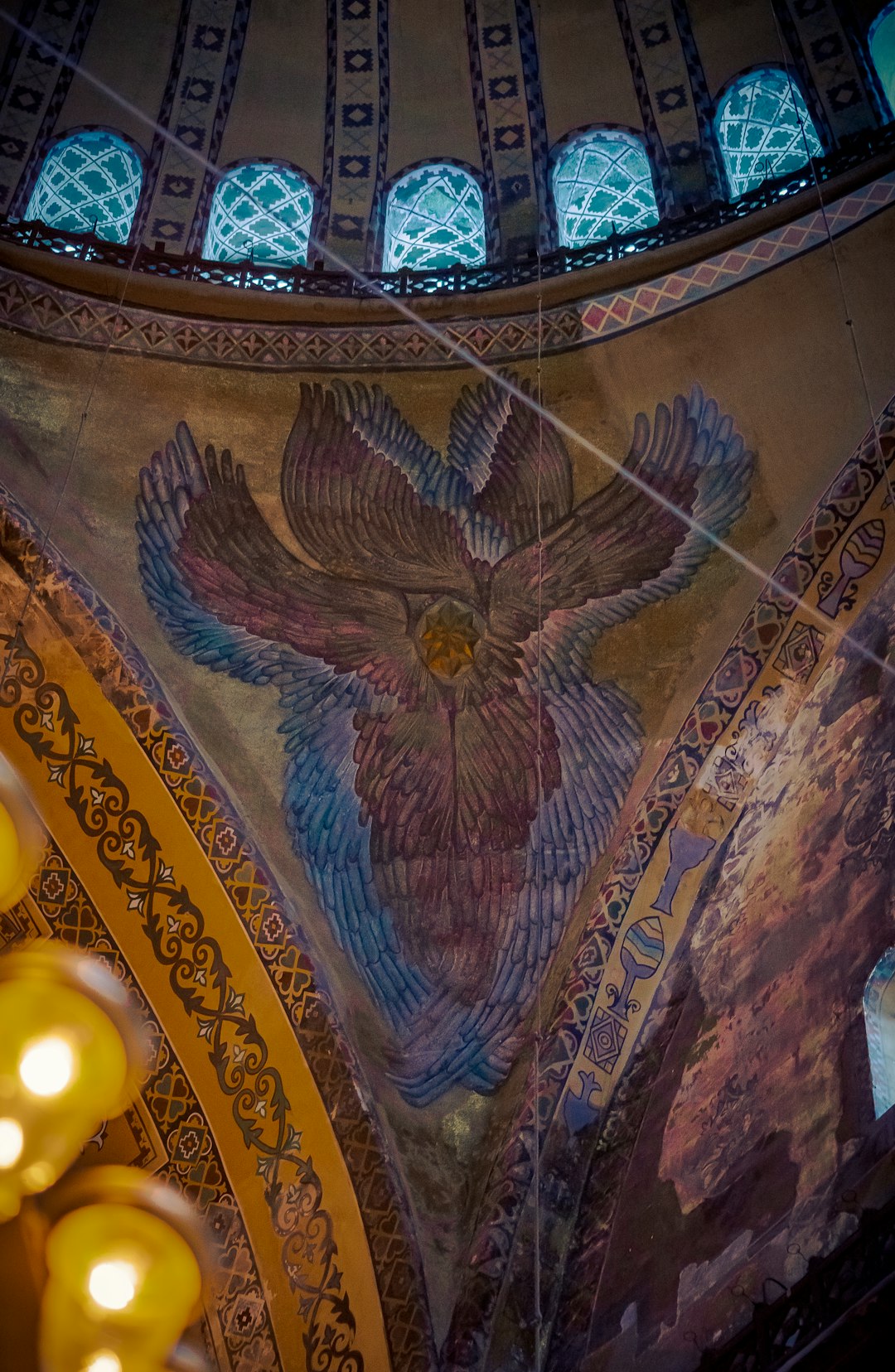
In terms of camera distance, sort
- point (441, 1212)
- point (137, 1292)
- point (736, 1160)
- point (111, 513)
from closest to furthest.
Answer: point (137, 1292) < point (736, 1160) < point (441, 1212) < point (111, 513)

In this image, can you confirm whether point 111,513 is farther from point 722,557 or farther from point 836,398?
point 836,398

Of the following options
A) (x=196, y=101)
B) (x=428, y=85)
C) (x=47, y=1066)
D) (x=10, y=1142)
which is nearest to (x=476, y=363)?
(x=428, y=85)

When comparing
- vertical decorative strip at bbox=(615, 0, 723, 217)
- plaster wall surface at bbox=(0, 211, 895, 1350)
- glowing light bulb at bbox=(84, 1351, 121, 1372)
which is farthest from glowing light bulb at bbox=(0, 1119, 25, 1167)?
vertical decorative strip at bbox=(615, 0, 723, 217)

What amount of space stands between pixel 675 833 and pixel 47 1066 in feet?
13.9

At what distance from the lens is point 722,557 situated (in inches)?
267

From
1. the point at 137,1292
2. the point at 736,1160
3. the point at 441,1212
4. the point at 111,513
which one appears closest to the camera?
the point at 137,1292

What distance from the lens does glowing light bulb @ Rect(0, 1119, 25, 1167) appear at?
2.61 m

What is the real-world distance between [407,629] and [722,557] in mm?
1522

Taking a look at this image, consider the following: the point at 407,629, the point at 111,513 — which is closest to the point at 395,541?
the point at 407,629

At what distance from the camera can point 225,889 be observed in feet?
21.7

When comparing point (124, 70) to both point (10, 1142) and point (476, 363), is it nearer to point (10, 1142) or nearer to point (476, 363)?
point (476, 363)

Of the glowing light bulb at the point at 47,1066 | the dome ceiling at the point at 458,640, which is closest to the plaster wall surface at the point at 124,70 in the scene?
the dome ceiling at the point at 458,640

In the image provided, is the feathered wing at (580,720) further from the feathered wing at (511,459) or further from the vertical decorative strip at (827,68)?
the vertical decorative strip at (827,68)

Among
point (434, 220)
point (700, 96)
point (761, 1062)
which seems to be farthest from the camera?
point (434, 220)
